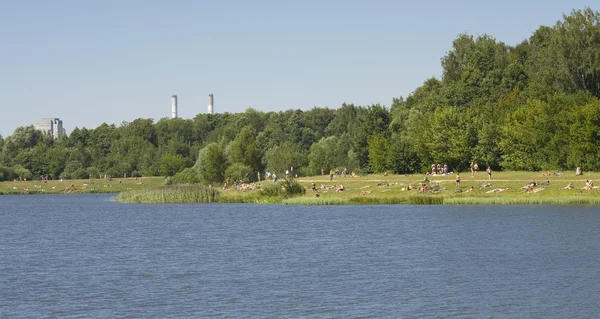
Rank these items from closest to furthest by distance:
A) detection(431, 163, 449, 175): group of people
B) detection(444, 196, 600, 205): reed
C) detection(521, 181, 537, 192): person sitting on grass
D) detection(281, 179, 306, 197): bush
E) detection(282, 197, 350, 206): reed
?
detection(444, 196, 600, 205): reed < detection(521, 181, 537, 192): person sitting on grass < detection(282, 197, 350, 206): reed < detection(281, 179, 306, 197): bush < detection(431, 163, 449, 175): group of people

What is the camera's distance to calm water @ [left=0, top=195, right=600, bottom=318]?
101 feet

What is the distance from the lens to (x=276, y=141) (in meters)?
188

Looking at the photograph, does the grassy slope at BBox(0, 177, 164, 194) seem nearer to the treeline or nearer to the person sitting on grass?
the treeline

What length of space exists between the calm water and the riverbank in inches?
302

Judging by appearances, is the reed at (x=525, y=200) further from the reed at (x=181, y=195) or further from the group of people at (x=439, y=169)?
the reed at (x=181, y=195)

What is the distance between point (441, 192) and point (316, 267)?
4522cm

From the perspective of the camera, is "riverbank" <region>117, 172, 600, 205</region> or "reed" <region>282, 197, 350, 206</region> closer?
"riverbank" <region>117, 172, 600, 205</region>

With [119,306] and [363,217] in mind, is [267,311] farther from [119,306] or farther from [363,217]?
[363,217]

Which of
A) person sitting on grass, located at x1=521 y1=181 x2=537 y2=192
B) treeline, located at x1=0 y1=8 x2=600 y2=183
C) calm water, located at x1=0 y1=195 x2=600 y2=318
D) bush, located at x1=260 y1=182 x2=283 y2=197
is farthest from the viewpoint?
treeline, located at x1=0 y1=8 x2=600 y2=183

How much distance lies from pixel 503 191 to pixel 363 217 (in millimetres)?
17722

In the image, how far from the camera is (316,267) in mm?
40312

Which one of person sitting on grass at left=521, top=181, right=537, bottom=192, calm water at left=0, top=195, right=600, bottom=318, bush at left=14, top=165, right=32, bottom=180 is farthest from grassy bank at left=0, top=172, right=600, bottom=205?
bush at left=14, top=165, right=32, bottom=180

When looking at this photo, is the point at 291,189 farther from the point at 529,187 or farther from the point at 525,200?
the point at 525,200

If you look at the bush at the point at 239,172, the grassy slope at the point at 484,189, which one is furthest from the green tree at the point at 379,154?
the bush at the point at 239,172
